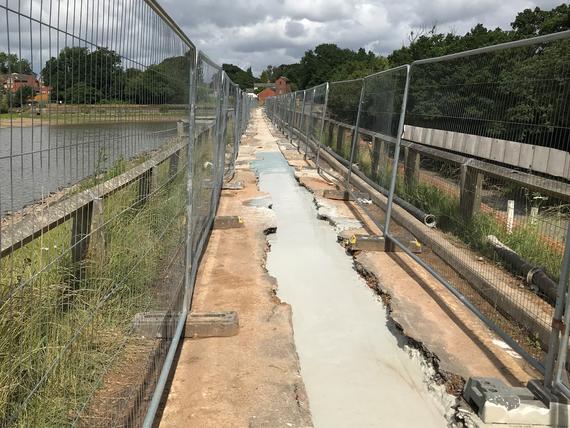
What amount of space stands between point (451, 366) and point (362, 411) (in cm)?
79

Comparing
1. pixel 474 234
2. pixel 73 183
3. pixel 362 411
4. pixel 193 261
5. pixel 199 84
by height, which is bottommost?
pixel 362 411

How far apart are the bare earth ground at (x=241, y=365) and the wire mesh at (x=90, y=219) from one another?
259mm

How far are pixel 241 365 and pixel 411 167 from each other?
3.75 metres

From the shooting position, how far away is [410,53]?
29.0 meters

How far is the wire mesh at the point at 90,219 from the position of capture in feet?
5.95

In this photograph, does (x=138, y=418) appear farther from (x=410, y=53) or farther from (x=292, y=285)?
(x=410, y=53)

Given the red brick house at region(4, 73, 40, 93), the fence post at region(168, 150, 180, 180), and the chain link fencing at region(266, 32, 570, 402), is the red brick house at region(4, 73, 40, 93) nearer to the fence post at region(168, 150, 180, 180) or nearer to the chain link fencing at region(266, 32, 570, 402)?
the fence post at region(168, 150, 180, 180)

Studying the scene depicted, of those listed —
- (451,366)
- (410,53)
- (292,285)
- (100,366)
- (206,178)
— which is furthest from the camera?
(410,53)

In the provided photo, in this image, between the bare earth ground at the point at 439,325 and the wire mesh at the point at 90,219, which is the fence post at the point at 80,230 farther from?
the bare earth ground at the point at 439,325

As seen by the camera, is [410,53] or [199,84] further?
[410,53]

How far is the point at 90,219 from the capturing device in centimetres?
294

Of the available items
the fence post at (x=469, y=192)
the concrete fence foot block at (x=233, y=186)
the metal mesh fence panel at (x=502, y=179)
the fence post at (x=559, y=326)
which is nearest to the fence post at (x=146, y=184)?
the fence post at (x=559, y=326)

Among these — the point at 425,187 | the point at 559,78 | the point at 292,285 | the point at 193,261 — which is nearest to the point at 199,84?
the point at 193,261

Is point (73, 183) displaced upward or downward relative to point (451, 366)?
upward
